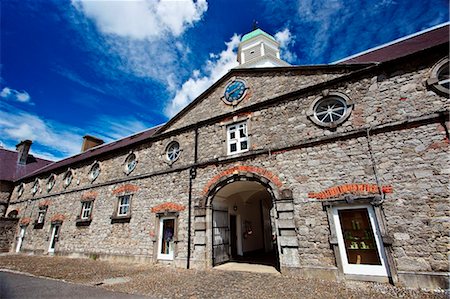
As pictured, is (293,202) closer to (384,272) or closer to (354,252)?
(354,252)

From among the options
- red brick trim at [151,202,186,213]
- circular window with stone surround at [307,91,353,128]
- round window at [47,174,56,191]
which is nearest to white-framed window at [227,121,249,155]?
circular window with stone surround at [307,91,353,128]

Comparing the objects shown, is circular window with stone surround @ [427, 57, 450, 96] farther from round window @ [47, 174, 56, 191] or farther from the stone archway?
round window @ [47, 174, 56, 191]

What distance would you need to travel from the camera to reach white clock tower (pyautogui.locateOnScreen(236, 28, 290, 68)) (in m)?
17.9

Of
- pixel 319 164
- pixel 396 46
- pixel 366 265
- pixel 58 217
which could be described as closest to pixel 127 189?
pixel 58 217

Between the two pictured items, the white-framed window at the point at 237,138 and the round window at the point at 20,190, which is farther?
the round window at the point at 20,190

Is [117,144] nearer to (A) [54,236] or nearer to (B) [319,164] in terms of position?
(A) [54,236]

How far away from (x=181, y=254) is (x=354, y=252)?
19.3 feet

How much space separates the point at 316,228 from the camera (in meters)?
6.42

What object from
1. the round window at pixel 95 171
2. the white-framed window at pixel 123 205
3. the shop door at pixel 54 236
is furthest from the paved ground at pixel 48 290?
the shop door at pixel 54 236

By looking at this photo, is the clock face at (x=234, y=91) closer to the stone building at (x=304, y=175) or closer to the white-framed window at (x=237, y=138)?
the stone building at (x=304, y=175)

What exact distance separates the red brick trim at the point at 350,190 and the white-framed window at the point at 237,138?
3107 millimetres

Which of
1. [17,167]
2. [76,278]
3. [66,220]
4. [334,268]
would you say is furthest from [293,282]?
[17,167]

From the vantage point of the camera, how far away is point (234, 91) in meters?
9.66

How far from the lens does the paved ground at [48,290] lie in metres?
4.96
